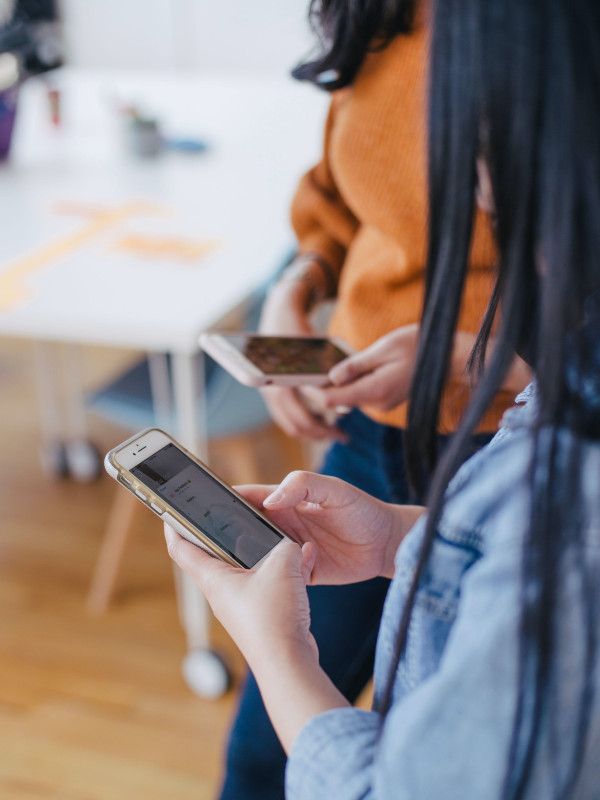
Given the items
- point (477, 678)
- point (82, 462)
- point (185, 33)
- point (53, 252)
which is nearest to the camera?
point (477, 678)

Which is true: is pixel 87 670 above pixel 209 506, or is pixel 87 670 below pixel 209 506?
below

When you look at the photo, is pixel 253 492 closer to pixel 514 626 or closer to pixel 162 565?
pixel 514 626

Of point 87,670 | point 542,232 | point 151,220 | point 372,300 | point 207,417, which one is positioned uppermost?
point 542,232

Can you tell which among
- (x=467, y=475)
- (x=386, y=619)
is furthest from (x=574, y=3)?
(x=386, y=619)

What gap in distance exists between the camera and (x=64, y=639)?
5.08 ft

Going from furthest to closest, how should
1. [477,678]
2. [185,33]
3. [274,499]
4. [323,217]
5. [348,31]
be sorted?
[185,33] → [323,217] → [348,31] → [274,499] → [477,678]

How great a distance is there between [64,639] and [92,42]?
3.89m

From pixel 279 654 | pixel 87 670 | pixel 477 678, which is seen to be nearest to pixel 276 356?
pixel 279 654

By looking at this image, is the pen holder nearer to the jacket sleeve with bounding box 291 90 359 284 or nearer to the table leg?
the table leg

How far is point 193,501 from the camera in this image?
63 cm

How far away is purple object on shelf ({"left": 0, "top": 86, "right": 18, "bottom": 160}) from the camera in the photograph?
186cm

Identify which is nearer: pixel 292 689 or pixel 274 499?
pixel 292 689

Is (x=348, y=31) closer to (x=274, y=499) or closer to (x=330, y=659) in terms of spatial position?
(x=274, y=499)

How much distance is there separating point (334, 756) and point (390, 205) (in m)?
0.60
